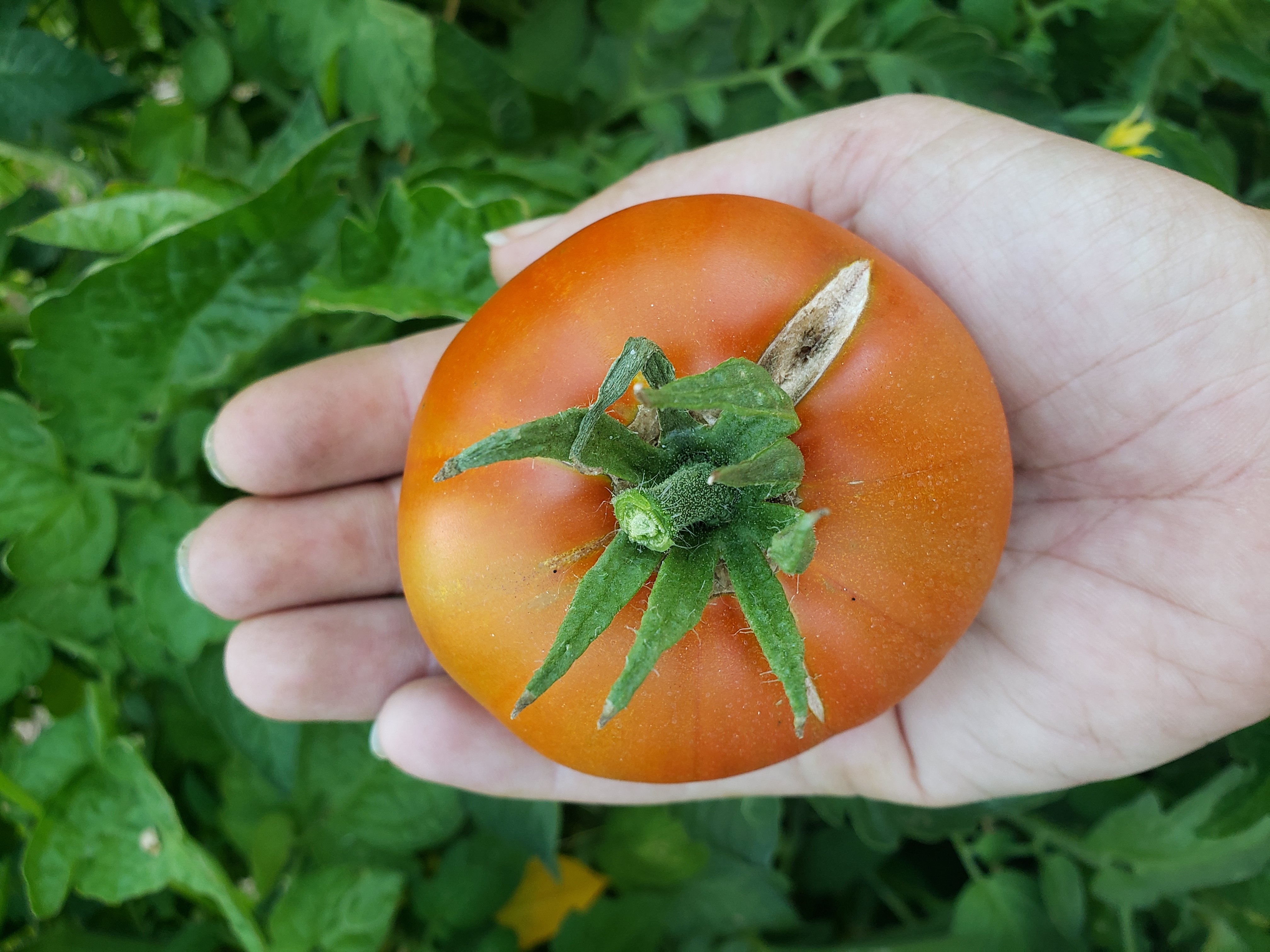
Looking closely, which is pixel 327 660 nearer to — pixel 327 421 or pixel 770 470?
pixel 327 421

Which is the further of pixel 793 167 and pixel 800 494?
pixel 793 167

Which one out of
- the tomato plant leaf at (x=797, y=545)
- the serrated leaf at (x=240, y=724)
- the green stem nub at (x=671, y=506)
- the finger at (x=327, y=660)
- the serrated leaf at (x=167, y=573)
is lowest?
the serrated leaf at (x=240, y=724)

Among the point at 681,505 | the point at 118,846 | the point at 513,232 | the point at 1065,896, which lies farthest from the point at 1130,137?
the point at 118,846

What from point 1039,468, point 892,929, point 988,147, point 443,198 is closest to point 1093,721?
point 1039,468

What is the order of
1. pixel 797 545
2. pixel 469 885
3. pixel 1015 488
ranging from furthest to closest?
1. pixel 469 885
2. pixel 1015 488
3. pixel 797 545

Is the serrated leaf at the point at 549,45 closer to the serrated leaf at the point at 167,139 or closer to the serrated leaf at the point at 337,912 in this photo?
the serrated leaf at the point at 167,139

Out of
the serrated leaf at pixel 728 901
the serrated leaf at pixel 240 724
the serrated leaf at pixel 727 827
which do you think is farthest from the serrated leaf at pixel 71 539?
the serrated leaf at pixel 728 901

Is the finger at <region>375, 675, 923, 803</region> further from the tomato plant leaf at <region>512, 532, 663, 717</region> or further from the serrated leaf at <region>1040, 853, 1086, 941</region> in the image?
the tomato plant leaf at <region>512, 532, 663, 717</region>
